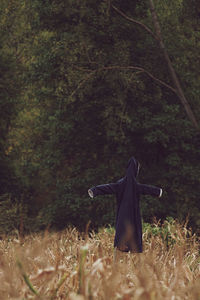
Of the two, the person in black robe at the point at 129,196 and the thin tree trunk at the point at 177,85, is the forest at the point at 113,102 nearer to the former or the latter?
the thin tree trunk at the point at 177,85

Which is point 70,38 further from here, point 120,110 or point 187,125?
point 187,125

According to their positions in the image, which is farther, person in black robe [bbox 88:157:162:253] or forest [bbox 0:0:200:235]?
forest [bbox 0:0:200:235]

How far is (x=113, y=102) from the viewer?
57.0 ft

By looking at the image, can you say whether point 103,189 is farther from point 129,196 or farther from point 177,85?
point 177,85

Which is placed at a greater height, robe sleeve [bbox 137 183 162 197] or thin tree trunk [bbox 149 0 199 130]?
thin tree trunk [bbox 149 0 199 130]

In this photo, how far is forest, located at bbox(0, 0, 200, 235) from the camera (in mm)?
16719

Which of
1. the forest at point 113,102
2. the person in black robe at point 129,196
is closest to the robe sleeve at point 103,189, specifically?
the person in black robe at point 129,196

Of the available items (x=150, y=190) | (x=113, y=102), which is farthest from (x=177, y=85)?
(x=150, y=190)

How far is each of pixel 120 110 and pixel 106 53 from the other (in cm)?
219

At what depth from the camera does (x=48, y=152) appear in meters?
20.1

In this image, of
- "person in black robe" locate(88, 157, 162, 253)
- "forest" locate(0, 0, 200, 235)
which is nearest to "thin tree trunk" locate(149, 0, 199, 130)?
"forest" locate(0, 0, 200, 235)

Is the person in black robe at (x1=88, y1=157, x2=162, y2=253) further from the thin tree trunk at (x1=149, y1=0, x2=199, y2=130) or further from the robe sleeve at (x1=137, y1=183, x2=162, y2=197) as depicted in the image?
the thin tree trunk at (x1=149, y1=0, x2=199, y2=130)

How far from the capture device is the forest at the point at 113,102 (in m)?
16.7

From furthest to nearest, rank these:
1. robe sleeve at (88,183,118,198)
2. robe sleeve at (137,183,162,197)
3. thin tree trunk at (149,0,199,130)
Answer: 1. thin tree trunk at (149,0,199,130)
2. robe sleeve at (137,183,162,197)
3. robe sleeve at (88,183,118,198)
